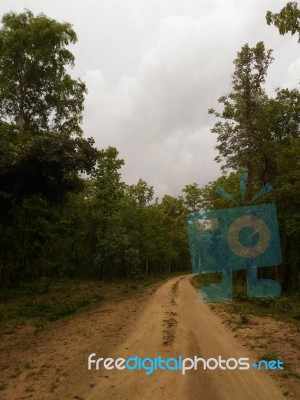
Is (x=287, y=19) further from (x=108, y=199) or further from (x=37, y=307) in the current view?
(x=108, y=199)

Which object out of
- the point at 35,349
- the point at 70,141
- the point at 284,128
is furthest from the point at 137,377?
the point at 284,128

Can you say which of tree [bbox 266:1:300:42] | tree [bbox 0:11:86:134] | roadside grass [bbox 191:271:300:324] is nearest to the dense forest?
tree [bbox 0:11:86:134]

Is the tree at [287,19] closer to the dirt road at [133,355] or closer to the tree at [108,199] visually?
the dirt road at [133,355]

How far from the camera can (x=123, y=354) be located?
8.51 metres

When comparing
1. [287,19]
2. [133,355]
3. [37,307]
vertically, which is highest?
[287,19]

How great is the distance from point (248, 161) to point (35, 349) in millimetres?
17895

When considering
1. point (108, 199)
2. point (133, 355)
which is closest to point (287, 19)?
point (133, 355)

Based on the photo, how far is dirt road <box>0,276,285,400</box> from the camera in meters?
6.23

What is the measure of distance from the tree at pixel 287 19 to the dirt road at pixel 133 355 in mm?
7057

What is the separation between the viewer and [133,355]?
8430mm

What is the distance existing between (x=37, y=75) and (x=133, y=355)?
56.9 ft

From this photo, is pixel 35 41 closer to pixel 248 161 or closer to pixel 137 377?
pixel 248 161

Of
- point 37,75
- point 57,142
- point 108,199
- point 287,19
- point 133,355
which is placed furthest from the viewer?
point 108,199

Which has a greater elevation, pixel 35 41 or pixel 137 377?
pixel 35 41
